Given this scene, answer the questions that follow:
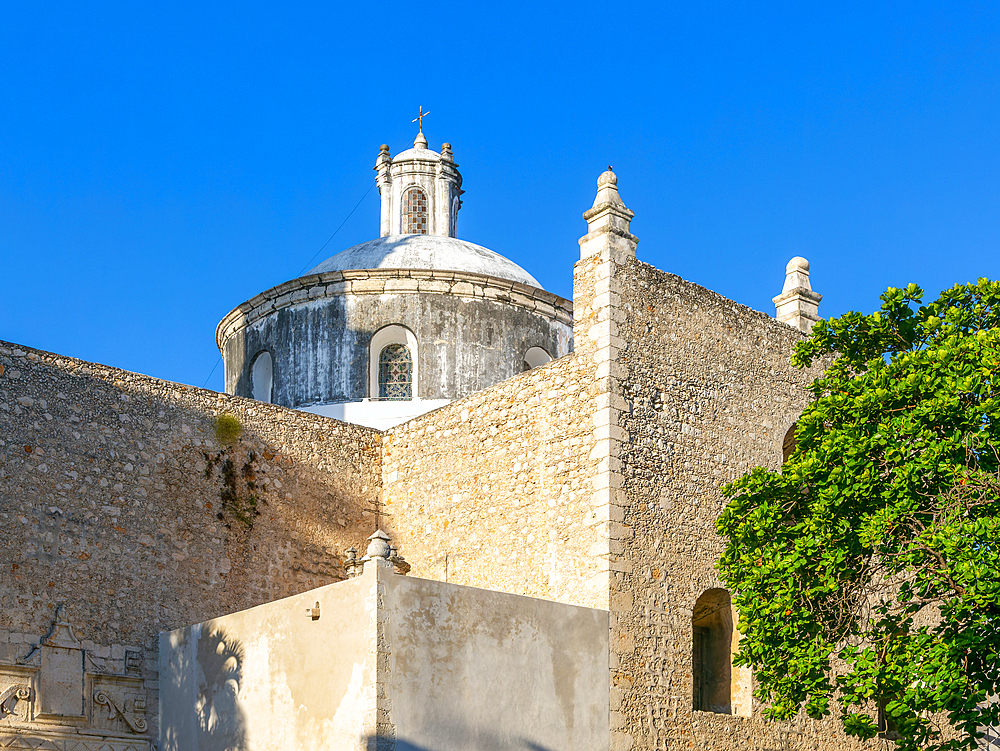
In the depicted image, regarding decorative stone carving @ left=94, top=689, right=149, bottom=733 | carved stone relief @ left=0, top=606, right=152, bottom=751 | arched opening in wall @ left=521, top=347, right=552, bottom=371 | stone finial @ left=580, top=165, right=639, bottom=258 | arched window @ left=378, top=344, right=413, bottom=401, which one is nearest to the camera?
carved stone relief @ left=0, top=606, right=152, bottom=751

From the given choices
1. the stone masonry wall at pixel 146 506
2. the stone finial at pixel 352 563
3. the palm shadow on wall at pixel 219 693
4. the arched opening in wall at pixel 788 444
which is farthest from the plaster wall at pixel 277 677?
the arched opening in wall at pixel 788 444

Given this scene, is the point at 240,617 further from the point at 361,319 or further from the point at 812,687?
the point at 361,319

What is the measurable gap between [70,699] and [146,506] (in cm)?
246

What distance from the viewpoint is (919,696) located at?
11914 mm

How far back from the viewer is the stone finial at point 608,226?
1559 cm

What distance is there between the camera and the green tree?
12031mm

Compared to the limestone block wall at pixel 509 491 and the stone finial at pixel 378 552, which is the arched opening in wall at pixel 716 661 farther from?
the stone finial at pixel 378 552

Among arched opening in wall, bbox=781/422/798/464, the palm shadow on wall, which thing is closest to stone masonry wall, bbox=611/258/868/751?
arched opening in wall, bbox=781/422/798/464

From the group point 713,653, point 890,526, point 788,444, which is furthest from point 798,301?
point 890,526

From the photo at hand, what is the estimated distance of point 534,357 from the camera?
73.9ft

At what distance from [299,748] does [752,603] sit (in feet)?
16.5

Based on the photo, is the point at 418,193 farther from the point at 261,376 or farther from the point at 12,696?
the point at 12,696

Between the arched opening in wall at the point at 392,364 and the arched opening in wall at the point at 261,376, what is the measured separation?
2.21m

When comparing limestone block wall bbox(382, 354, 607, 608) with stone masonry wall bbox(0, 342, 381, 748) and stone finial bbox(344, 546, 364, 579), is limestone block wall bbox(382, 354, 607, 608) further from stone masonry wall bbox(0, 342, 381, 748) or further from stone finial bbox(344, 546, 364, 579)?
stone masonry wall bbox(0, 342, 381, 748)
